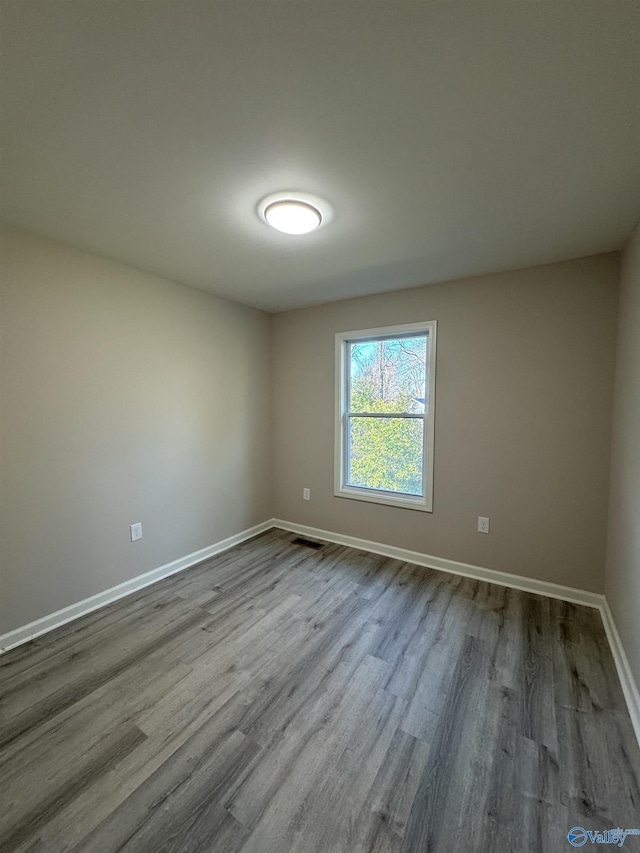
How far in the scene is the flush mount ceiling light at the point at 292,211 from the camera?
5.24 ft

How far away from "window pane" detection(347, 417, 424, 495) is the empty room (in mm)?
39

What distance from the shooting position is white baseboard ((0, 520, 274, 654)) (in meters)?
1.89

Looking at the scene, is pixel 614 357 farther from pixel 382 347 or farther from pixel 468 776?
pixel 468 776

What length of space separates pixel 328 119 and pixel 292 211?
500mm

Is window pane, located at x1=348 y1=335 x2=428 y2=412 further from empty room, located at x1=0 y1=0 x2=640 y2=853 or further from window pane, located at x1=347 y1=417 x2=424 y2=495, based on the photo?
window pane, located at x1=347 y1=417 x2=424 y2=495

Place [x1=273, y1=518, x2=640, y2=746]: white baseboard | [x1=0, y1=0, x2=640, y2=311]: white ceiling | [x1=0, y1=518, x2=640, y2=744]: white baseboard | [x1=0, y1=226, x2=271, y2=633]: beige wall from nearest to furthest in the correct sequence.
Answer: [x1=0, y1=0, x2=640, y2=311]: white ceiling
[x1=273, y1=518, x2=640, y2=746]: white baseboard
[x1=0, y1=518, x2=640, y2=744]: white baseboard
[x1=0, y1=226, x2=271, y2=633]: beige wall

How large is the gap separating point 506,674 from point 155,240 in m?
3.12

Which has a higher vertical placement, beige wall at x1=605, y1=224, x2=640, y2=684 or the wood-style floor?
beige wall at x1=605, y1=224, x2=640, y2=684

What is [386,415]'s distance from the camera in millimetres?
3080

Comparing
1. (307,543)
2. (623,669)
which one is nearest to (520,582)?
(623,669)

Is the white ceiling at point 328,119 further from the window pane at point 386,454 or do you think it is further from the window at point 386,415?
the window pane at point 386,454

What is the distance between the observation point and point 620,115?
1.12 metres

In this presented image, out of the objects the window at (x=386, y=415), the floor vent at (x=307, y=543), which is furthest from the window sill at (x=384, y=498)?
the floor vent at (x=307, y=543)

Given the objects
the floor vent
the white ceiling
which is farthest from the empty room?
the floor vent
